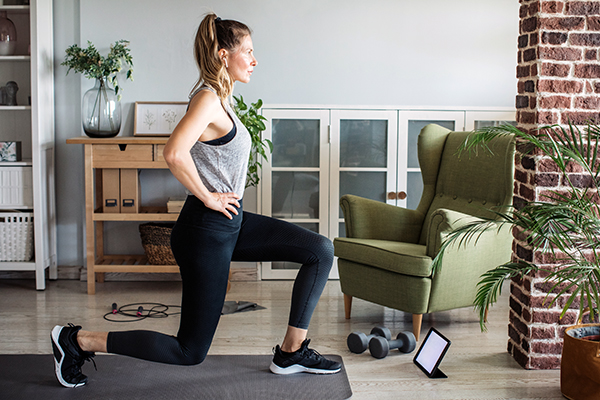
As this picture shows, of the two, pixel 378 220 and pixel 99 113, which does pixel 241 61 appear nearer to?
Result: pixel 378 220

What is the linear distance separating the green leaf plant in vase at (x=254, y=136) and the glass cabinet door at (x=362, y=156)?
0.51 meters

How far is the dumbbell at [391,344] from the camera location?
275cm

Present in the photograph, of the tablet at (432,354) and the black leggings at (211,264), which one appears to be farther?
the tablet at (432,354)

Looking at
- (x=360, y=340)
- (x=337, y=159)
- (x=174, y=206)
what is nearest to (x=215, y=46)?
(x=360, y=340)

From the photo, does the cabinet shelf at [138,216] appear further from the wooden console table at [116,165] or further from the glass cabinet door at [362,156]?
the glass cabinet door at [362,156]

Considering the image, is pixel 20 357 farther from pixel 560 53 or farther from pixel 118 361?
pixel 560 53

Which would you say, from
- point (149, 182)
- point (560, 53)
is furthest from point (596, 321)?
point (149, 182)

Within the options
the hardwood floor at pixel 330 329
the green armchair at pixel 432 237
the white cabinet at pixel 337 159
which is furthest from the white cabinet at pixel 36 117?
the green armchair at pixel 432 237

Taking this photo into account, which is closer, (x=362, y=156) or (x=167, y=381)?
(x=167, y=381)

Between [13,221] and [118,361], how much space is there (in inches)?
70.9

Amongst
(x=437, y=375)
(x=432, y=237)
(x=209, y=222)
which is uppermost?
(x=209, y=222)

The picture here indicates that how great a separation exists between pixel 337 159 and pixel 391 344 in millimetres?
1734

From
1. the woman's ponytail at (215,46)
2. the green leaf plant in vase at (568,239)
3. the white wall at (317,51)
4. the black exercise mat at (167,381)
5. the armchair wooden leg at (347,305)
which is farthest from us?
the white wall at (317,51)

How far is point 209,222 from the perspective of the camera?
207cm
